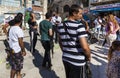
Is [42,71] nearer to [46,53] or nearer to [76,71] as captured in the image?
[46,53]

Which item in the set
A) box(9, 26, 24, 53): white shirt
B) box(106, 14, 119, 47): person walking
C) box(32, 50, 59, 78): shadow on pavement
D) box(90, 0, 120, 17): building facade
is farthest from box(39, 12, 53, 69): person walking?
box(90, 0, 120, 17): building facade

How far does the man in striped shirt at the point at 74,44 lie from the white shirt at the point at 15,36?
1.54 metres

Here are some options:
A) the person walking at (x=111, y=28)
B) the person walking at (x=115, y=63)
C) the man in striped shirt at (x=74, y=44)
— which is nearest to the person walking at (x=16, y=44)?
the man in striped shirt at (x=74, y=44)

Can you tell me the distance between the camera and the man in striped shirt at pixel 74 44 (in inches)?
174

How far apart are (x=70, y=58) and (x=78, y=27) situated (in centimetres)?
60

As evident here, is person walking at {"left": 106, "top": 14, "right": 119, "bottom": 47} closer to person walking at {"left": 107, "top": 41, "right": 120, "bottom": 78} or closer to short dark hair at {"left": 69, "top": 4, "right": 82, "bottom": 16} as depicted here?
person walking at {"left": 107, "top": 41, "right": 120, "bottom": 78}

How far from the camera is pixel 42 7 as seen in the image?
38.7 metres

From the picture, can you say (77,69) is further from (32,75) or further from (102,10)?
(102,10)

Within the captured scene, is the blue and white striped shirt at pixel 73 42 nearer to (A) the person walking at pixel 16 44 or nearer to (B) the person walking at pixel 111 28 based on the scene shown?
(A) the person walking at pixel 16 44

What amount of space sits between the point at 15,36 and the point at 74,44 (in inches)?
77.8

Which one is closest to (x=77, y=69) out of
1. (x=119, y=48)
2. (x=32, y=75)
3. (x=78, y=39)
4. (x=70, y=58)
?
(x=70, y=58)

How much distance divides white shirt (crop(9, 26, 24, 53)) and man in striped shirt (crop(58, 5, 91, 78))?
60.5 inches

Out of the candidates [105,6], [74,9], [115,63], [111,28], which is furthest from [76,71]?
[105,6]

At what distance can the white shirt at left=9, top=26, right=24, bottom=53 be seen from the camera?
599 centimetres
